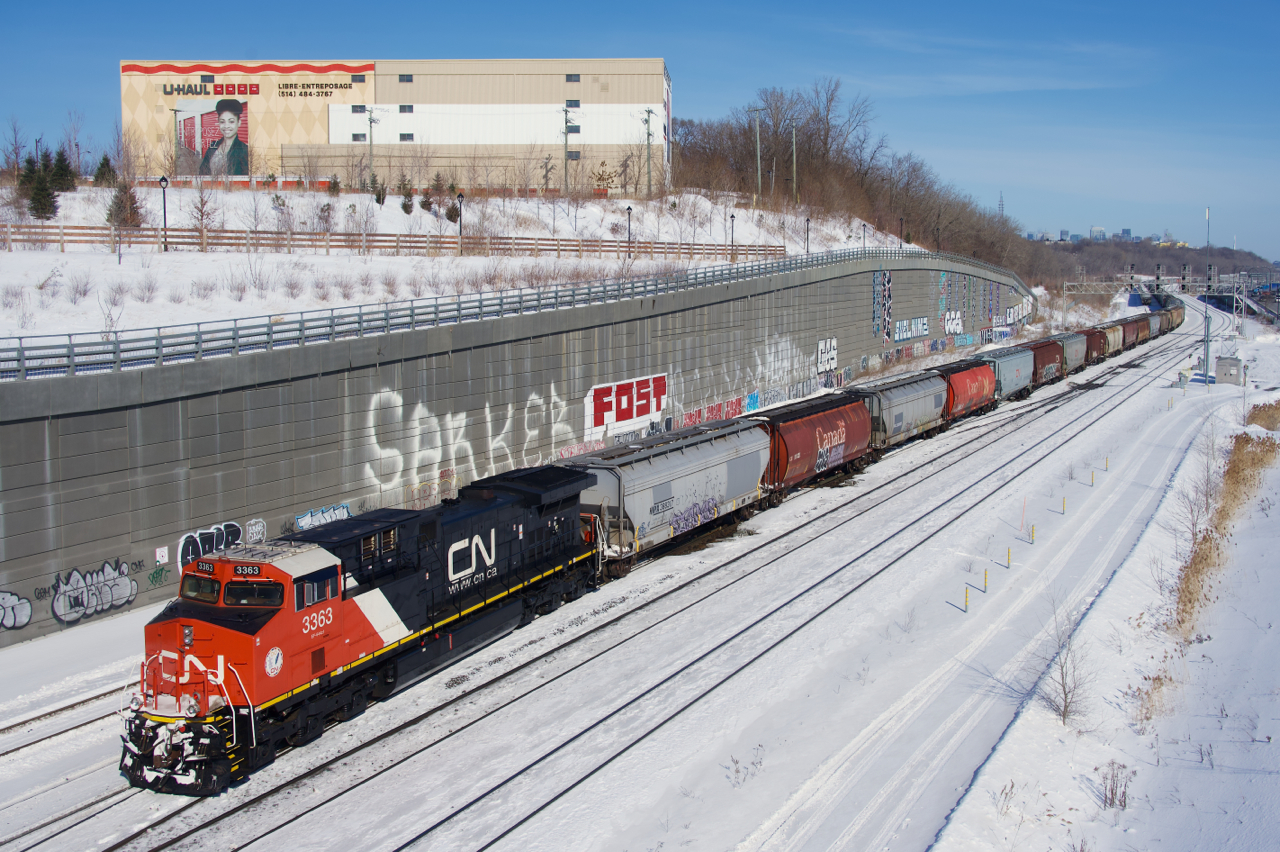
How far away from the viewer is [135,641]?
1930 centimetres

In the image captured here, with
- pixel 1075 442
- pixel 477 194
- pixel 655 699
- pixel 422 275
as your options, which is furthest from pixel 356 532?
pixel 477 194

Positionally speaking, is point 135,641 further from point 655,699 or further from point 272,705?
point 655,699

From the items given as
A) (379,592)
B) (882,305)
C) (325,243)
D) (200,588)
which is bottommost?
(379,592)

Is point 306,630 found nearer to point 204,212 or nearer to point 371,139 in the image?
point 204,212

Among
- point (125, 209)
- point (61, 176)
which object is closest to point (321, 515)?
point (125, 209)

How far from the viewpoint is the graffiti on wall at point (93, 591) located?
19750 mm

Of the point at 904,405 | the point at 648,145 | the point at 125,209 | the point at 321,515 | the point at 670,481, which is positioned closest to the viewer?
the point at 670,481

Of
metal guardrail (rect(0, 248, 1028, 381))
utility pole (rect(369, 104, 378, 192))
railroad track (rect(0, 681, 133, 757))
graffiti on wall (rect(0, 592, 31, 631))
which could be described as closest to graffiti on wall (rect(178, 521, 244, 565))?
graffiti on wall (rect(0, 592, 31, 631))

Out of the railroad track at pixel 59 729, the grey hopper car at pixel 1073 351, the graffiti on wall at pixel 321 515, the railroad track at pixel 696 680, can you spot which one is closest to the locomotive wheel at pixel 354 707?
the railroad track at pixel 696 680

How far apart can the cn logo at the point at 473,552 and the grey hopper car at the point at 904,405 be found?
21.4m

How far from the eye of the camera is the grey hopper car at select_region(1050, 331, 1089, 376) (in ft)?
209

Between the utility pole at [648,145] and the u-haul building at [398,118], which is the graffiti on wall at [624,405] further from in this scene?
the utility pole at [648,145]

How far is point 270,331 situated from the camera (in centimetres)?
2423

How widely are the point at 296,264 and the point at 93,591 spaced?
24906 mm
